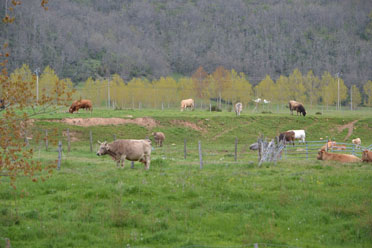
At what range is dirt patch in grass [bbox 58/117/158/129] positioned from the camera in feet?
134

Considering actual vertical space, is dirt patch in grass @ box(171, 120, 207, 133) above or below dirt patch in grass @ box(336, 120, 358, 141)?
above

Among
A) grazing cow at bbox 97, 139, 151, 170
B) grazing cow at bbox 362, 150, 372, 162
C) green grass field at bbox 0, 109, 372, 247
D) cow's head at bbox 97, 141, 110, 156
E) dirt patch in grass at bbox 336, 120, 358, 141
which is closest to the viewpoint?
green grass field at bbox 0, 109, 372, 247

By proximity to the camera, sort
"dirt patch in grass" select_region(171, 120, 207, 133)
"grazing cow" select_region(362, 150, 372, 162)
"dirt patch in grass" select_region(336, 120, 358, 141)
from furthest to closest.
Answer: "dirt patch in grass" select_region(336, 120, 358, 141), "dirt patch in grass" select_region(171, 120, 207, 133), "grazing cow" select_region(362, 150, 372, 162)

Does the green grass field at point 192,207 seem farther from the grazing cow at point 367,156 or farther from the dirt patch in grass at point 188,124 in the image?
the dirt patch in grass at point 188,124

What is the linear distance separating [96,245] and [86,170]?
9.40 m

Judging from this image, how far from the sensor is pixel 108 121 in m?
42.4

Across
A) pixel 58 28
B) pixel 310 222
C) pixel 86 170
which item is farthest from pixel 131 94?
pixel 58 28

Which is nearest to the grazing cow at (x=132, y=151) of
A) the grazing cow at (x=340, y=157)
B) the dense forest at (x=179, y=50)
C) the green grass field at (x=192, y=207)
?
the green grass field at (x=192, y=207)

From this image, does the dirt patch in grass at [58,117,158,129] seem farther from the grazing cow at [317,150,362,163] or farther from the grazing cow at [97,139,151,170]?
the grazing cow at [317,150,362,163]

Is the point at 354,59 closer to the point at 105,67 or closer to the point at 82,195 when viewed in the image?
the point at 105,67

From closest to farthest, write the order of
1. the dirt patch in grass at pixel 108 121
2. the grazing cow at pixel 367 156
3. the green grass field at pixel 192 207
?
the green grass field at pixel 192 207 → the grazing cow at pixel 367 156 → the dirt patch in grass at pixel 108 121

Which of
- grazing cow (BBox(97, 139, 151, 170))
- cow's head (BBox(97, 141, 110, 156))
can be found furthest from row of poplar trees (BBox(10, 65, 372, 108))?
grazing cow (BBox(97, 139, 151, 170))


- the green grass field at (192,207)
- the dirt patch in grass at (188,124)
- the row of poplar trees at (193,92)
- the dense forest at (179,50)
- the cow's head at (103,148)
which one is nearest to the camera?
the green grass field at (192,207)

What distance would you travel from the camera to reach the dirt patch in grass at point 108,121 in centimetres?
4075
